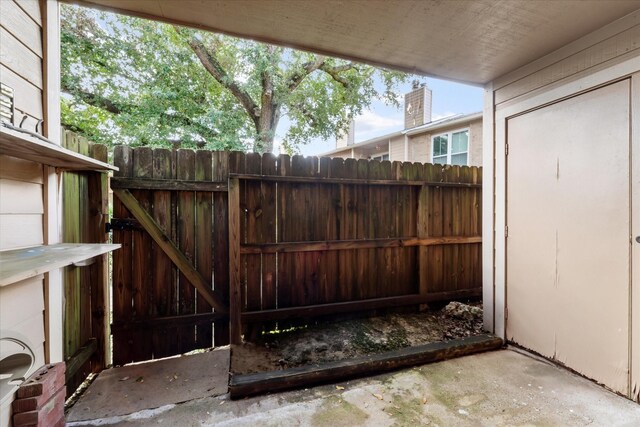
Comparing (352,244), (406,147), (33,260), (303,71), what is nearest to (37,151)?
(33,260)

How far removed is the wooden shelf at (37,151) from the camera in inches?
39.6

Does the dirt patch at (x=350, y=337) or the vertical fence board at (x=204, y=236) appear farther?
the vertical fence board at (x=204, y=236)

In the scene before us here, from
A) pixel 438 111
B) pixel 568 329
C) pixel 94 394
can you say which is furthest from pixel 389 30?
pixel 438 111

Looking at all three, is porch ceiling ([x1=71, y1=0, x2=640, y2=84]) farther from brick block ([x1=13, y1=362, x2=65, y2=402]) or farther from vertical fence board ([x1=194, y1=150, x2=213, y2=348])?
brick block ([x1=13, y1=362, x2=65, y2=402])

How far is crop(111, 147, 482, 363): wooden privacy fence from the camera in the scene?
98.1 inches

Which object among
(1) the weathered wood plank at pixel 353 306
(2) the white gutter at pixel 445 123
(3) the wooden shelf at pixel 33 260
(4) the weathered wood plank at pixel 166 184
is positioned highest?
(2) the white gutter at pixel 445 123

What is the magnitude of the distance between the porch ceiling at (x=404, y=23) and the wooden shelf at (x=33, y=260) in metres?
1.49

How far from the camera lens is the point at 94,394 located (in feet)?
6.57

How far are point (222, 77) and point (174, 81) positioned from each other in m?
1.19

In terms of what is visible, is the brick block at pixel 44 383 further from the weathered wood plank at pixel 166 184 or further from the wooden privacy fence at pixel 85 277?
the weathered wood plank at pixel 166 184

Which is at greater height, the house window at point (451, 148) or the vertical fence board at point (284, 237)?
the house window at point (451, 148)

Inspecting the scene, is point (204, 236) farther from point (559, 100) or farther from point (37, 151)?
point (559, 100)

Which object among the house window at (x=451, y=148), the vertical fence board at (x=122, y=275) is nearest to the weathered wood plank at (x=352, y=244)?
the vertical fence board at (x=122, y=275)

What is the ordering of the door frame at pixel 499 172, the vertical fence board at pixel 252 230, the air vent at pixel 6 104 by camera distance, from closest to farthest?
the air vent at pixel 6 104 → the door frame at pixel 499 172 → the vertical fence board at pixel 252 230
